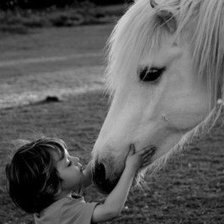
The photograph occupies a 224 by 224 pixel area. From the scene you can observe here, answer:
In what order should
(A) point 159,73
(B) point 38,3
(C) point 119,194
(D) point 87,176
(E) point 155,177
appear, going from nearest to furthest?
1. (C) point 119,194
2. (A) point 159,73
3. (D) point 87,176
4. (E) point 155,177
5. (B) point 38,3

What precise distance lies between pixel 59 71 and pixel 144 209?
8.92 meters

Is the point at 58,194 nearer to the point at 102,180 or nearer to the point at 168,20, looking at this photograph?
the point at 102,180

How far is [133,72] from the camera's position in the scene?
10.1ft

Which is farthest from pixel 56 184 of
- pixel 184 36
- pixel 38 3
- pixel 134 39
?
pixel 38 3

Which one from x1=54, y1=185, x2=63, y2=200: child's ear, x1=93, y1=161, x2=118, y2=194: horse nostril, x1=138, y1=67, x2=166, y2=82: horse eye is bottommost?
x1=54, y1=185, x2=63, y2=200: child's ear

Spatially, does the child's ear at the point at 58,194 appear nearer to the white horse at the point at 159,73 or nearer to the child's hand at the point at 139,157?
the white horse at the point at 159,73

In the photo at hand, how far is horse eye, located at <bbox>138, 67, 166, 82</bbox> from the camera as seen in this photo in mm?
3064

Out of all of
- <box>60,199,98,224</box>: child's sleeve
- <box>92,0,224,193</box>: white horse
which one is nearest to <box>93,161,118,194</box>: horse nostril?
<box>92,0,224,193</box>: white horse

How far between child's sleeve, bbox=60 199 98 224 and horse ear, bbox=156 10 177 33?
977 millimetres

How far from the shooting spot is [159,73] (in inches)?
122

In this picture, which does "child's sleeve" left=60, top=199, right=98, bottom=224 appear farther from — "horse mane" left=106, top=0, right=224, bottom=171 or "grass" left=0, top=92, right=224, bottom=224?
"grass" left=0, top=92, right=224, bottom=224

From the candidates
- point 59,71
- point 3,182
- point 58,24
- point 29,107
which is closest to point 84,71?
point 59,71

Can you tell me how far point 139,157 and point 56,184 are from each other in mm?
437

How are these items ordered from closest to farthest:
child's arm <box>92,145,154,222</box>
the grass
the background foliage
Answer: child's arm <box>92,145,154,222</box>
the grass
the background foliage
